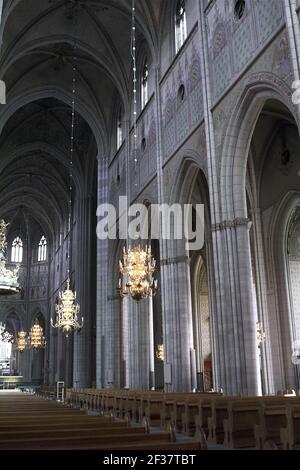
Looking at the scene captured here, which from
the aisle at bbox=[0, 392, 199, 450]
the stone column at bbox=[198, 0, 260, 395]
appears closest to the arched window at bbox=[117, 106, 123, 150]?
the stone column at bbox=[198, 0, 260, 395]

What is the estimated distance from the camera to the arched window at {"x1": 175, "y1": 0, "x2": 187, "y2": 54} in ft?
59.9

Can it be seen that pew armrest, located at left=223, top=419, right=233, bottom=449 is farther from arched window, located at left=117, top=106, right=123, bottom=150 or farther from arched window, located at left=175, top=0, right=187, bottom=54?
arched window, located at left=117, top=106, right=123, bottom=150

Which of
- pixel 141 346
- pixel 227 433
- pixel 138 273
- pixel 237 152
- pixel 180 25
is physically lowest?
pixel 227 433

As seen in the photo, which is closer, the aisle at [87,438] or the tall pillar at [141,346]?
the aisle at [87,438]

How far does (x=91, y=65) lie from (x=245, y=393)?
20798 mm

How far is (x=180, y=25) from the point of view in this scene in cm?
1866

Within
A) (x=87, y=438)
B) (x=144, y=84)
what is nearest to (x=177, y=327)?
(x=144, y=84)

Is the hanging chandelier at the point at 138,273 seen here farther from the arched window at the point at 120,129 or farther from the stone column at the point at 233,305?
the arched window at the point at 120,129

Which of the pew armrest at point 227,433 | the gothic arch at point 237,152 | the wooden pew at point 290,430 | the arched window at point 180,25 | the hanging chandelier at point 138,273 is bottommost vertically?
the pew armrest at point 227,433

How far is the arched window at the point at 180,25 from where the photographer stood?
59.9ft

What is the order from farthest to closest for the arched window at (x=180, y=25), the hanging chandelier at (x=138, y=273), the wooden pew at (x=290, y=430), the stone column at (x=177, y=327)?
the arched window at (x=180, y=25), the stone column at (x=177, y=327), the hanging chandelier at (x=138, y=273), the wooden pew at (x=290, y=430)

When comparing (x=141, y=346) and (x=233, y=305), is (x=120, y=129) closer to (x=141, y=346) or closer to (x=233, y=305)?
(x=141, y=346)

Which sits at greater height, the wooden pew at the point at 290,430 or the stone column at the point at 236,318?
the stone column at the point at 236,318

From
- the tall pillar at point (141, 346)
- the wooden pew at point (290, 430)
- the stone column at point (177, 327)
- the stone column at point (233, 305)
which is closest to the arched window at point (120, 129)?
the tall pillar at point (141, 346)
